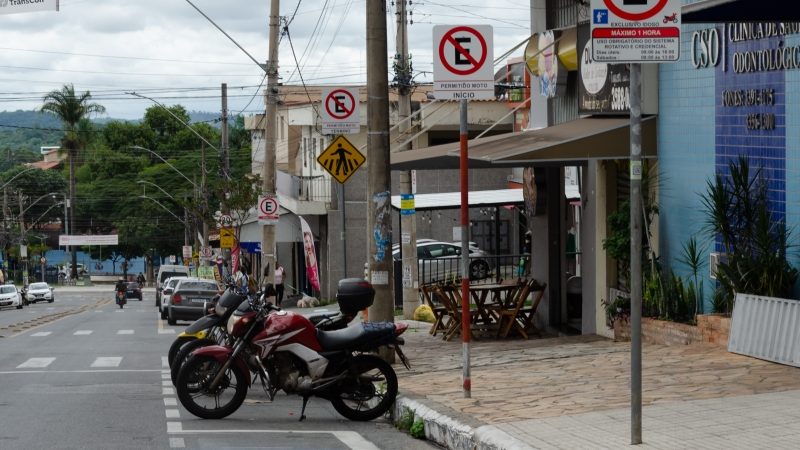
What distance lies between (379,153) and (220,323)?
3.28 m

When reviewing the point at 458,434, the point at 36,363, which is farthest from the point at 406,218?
the point at 458,434

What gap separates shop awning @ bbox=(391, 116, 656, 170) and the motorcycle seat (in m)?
3.42

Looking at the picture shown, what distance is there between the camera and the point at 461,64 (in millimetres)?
11328

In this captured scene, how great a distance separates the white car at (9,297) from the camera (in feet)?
205

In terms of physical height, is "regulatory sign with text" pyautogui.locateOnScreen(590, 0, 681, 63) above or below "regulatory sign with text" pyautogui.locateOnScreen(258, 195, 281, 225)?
above

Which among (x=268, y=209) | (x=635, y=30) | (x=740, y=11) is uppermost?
(x=740, y=11)

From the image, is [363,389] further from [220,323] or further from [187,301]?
[187,301]

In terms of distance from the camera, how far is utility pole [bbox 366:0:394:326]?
593 inches

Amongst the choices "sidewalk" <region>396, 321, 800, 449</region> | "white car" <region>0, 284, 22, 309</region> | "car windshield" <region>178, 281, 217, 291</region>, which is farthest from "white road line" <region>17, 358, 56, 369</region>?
"white car" <region>0, 284, 22, 309</region>

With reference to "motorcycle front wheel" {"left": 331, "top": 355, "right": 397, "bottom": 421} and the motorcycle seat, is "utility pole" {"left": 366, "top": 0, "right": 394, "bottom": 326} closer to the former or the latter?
the motorcycle seat

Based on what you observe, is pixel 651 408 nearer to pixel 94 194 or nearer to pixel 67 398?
pixel 67 398

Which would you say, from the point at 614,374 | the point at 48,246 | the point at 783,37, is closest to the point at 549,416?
the point at 614,374

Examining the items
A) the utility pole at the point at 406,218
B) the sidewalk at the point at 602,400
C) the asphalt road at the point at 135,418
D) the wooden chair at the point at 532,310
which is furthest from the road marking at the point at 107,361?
the utility pole at the point at 406,218

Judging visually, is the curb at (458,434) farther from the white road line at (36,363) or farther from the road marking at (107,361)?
the white road line at (36,363)
